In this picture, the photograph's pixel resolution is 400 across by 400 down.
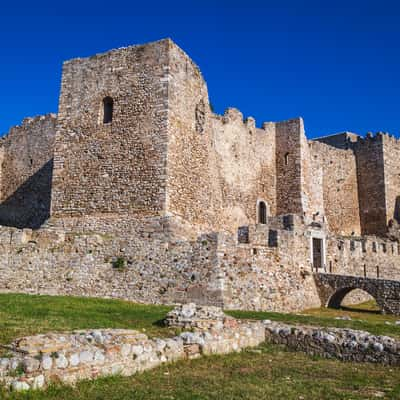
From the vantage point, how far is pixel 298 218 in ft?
70.4

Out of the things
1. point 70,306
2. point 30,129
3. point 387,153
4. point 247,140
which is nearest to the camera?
point 70,306

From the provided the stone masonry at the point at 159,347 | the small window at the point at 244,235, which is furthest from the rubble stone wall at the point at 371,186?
the stone masonry at the point at 159,347

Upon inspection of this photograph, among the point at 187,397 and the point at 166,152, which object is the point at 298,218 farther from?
the point at 187,397

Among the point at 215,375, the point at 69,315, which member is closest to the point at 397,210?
the point at 69,315

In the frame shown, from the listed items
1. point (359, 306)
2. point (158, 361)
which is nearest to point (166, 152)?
point (359, 306)

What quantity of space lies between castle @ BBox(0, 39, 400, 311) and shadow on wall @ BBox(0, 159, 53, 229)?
0.30 feet

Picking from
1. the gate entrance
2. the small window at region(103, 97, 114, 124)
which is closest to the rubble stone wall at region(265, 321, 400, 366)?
the gate entrance

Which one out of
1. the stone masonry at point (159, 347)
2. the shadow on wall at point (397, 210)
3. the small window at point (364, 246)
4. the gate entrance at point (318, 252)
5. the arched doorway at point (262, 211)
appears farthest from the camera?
the shadow on wall at point (397, 210)

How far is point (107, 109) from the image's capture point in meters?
22.5

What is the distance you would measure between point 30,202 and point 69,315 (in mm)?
20462

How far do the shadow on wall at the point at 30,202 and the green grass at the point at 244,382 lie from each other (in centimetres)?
2250

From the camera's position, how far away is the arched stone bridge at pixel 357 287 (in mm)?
19484

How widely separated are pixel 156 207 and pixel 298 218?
225 inches

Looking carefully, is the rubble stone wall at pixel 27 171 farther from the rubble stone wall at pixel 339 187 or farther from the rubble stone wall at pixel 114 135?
the rubble stone wall at pixel 339 187
